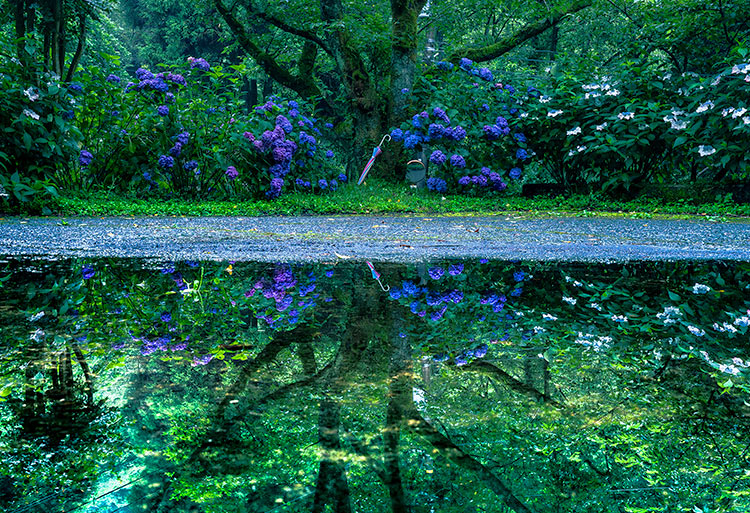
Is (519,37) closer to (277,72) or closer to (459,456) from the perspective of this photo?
(277,72)

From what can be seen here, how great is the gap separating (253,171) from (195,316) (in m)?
6.11

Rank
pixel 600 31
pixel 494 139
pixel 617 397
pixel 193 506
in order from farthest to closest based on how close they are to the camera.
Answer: pixel 600 31 → pixel 494 139 → pixel 617 397 → pixel 193 506

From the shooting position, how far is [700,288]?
10.6 ft

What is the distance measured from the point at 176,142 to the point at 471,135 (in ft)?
13.2

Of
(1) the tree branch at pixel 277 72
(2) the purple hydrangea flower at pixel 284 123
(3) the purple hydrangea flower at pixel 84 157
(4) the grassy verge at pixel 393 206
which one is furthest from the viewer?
(1) the tree branch at pixel 277 72

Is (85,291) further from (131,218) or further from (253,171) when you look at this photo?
(253,171)

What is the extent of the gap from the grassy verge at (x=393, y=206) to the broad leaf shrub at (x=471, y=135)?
0.35m

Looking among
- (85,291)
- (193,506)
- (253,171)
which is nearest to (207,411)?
(193,506)

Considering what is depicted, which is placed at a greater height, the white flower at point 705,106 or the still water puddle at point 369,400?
the white flower at point 705,106

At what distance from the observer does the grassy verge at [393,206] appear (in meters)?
7.03

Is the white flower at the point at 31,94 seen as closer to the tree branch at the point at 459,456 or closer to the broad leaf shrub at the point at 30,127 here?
the broad leaf shrub at the point at 30,127

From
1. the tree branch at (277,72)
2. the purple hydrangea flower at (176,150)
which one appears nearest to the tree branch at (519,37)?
the tree branch at (277,72)

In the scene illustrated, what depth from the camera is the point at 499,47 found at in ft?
39.8

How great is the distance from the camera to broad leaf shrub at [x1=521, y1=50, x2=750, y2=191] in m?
7.59
